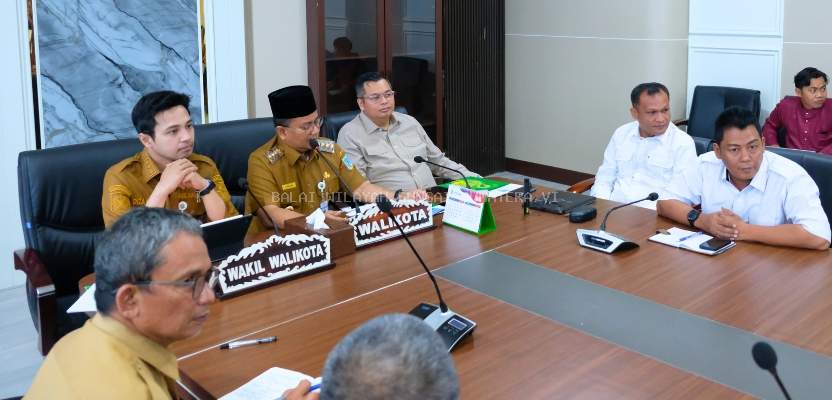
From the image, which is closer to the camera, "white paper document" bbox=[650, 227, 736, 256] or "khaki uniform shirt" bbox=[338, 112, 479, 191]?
"white paper document" bbox=[650, 227, 736, 256]

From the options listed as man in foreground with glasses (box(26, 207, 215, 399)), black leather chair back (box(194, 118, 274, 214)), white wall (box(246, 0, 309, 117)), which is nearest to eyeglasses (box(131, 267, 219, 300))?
man in foreground with glasses (box(26, 207, 215, 399))

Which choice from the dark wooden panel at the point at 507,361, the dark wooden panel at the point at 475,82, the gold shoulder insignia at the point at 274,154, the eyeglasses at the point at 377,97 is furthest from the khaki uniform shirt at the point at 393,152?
→ the dark wooden panel at the point at 475,82

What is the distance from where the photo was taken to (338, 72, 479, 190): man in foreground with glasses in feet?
12.4

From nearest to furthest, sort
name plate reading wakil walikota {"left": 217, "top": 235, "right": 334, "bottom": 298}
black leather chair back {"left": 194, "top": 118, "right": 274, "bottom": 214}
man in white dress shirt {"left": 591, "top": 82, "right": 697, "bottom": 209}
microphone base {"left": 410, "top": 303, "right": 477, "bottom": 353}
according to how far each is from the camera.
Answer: microphone base {"left": 410, "top": 303, "right": 477, "bottom": 353} < name plate reading wakil walikota {"left": 217, "top": 235, "right": 334, "bottom": 298} < black leather chair back {"left": 194, "top": 118, "right": 274, "bottom": 214} < man in white dress shirt {"left": 591, "top": 82, "right": 697, "bottom": 209}

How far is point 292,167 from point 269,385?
5.22ft

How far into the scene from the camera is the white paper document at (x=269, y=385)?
1678 mm

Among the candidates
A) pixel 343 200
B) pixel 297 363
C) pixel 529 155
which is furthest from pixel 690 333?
pixel 529 155

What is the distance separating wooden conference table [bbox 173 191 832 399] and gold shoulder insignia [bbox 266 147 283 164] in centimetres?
71

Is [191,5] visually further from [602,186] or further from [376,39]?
[602,186]

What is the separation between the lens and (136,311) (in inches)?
56.2

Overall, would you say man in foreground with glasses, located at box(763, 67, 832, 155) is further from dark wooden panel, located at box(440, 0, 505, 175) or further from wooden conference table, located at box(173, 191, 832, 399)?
wooden conference table, located at box(173, 191, 832, 399)

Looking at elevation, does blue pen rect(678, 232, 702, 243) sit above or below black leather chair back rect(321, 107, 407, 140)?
below

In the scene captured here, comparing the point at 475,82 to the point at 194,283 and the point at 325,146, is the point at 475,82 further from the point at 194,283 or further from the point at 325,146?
the point at 194,283

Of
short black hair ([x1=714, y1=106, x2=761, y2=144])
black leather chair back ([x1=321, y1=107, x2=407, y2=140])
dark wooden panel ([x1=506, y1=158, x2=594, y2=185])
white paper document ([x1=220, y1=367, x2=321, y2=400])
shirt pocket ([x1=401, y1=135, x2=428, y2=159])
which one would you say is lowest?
dark wooden panel ([x1=506, y1=158, x2=594, y2=185])
